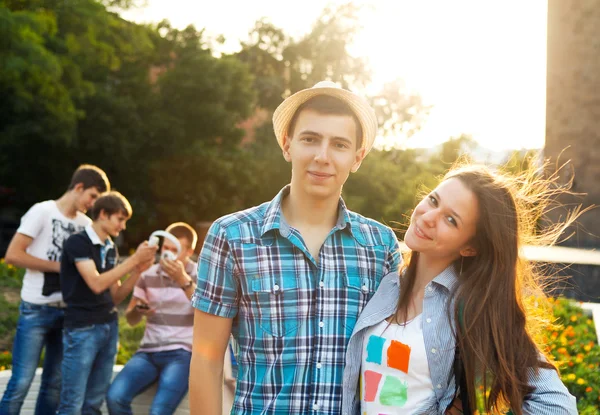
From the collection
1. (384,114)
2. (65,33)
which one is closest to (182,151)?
(65,33)

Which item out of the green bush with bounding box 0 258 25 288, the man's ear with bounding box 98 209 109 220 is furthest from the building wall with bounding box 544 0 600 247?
the green bush with bounding box 0 258 25 288

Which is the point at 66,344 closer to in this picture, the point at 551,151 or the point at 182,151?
the point at 551,151

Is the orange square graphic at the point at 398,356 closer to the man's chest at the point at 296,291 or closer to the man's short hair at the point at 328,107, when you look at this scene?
the man's chest at the point at 296,291

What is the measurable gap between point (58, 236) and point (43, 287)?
403 millimetres

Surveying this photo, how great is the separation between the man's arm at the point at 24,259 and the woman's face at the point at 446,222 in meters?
3.47

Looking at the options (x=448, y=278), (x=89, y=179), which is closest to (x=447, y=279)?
(x=448, y=278)

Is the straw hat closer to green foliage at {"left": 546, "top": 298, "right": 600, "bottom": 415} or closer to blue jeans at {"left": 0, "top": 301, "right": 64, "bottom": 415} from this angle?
green foliage at {"left": 546, "top": 298, "right": 600, "bottom": 415}

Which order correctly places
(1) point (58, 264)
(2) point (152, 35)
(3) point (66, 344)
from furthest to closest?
(2) point (152, 35)
(1) point (58, 264)
(3) point (66, 344)

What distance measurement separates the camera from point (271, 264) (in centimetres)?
244

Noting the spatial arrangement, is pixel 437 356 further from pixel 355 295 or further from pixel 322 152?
pixel 322 152

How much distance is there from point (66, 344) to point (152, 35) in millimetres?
20842

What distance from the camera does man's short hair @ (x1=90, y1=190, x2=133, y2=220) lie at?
5.01 m

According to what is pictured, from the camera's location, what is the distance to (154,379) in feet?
16.4

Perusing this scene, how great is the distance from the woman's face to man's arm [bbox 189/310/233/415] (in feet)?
2.42
